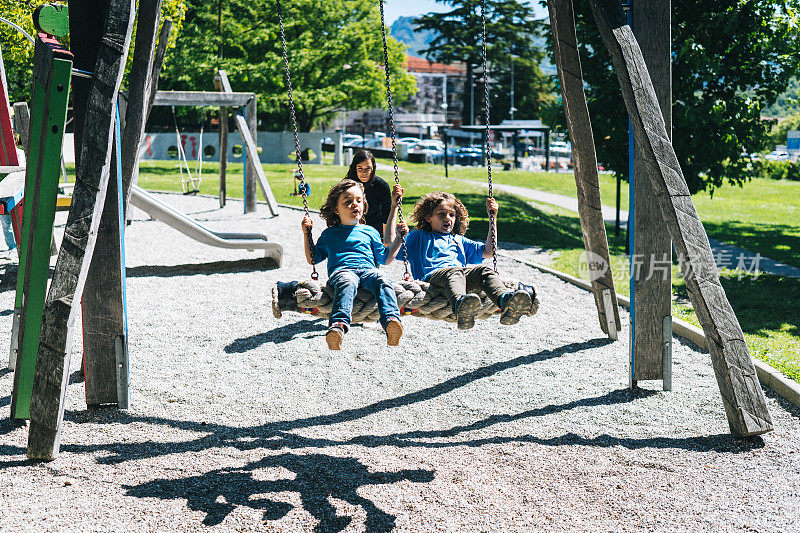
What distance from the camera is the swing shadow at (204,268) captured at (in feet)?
30.3

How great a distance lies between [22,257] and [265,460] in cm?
197

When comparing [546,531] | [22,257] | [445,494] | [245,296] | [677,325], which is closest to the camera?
[546,531]

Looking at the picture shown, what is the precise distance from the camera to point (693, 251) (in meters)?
4.39

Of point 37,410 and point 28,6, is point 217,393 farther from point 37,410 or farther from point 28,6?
point 28,6

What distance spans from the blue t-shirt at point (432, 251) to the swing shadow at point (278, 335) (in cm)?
Answer: 174

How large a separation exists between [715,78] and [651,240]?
7610 mm

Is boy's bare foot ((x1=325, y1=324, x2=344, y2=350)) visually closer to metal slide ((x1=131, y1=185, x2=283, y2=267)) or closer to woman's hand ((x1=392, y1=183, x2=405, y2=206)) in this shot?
woman's hand ((x1=392, y1=183, x2=405, y2=206))

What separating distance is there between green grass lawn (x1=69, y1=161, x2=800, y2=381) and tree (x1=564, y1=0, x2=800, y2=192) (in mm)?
1861

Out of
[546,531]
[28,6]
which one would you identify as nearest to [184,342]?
[546,531]

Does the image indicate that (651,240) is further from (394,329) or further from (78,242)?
(78,242)

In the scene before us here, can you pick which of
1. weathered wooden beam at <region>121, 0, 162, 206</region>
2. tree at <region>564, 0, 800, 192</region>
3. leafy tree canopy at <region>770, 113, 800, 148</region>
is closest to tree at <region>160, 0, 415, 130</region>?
tree at <region>564, 0, 800, 192</region>

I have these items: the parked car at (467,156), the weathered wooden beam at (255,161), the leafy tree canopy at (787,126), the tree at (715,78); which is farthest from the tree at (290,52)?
the leafy tree canopy at (787,126)

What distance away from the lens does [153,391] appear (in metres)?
5.25

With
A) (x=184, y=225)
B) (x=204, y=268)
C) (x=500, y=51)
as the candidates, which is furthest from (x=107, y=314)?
(x=500, y=51)
